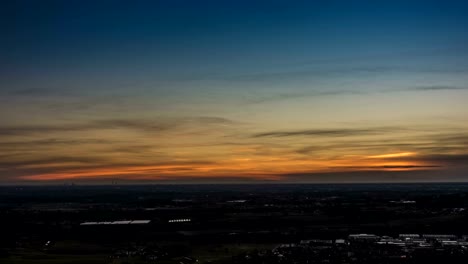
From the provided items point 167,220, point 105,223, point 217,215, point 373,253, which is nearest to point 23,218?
point 105,223

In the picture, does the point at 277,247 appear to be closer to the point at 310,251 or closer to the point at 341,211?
the point at 310,251

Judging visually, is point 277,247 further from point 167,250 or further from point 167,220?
point 167,220

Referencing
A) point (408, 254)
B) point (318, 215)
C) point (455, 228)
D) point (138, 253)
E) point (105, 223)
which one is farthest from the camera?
point (318, 215)

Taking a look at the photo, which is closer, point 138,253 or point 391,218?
point 138,253

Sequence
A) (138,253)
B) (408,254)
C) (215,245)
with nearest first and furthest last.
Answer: (408,254)
(138,253)
(215,245)

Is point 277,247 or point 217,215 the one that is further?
point 217,215

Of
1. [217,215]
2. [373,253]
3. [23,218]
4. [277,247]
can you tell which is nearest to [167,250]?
[277,247]

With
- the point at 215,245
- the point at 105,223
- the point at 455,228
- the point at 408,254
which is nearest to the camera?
the point at 408,254

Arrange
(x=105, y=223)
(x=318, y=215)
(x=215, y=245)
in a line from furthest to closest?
(x=318, y=215) → (x=105, y=223) → (x=215, y=245)
